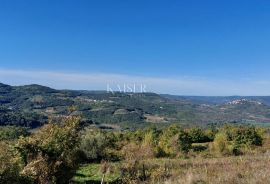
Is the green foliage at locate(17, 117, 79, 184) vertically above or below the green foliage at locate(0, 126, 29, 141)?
above

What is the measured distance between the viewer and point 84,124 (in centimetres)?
2211

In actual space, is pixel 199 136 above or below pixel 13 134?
below

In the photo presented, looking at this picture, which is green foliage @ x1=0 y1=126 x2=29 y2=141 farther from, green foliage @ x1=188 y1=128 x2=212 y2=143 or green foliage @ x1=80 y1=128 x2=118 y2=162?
green foliage @ x1=188 y1=128 x2=212 y2=143

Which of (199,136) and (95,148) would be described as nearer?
(95,148)

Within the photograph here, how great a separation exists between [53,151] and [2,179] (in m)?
4.96

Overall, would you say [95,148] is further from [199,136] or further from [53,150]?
[199,136]

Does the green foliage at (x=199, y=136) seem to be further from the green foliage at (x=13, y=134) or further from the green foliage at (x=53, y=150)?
the green foliage at (x=53, y=150)

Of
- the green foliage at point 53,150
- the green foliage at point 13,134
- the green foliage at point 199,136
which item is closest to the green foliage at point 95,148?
the green foliage at point 13,134

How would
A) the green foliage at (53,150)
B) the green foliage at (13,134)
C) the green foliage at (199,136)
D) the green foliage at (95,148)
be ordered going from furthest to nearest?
the green foliage at (199,136)
the green foliage at (95,148)
the green foliage at (13,134)
the green foliage at (53,150)

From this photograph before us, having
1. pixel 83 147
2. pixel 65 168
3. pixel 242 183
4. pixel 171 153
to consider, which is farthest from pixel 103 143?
pixel 242 183

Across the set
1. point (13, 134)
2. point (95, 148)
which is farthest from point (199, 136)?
point (95, 148)

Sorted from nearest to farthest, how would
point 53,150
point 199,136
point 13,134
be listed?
point 53,150, point 13,134, point 199,136

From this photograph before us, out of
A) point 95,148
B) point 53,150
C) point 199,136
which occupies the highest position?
point 53,150

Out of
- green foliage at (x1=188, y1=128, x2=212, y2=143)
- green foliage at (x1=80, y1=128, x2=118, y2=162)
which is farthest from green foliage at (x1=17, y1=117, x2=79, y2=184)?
green foliage at (x1=188, y1=128, x2=212, y2=143)
